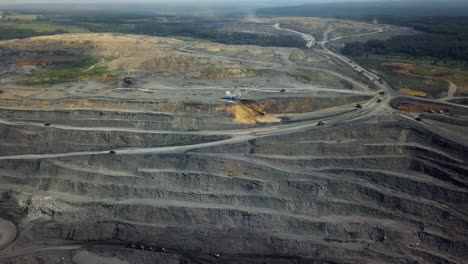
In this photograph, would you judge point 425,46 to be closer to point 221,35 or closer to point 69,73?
point 221,35

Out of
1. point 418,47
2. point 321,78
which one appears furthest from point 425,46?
point 321,78

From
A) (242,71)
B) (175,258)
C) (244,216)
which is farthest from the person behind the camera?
(242,71)

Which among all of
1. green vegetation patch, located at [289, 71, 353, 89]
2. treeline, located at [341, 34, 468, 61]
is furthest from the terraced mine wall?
treeline, located at [341, 34, 468, 61]

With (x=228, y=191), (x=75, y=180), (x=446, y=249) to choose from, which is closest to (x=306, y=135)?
(x=228, y=191)

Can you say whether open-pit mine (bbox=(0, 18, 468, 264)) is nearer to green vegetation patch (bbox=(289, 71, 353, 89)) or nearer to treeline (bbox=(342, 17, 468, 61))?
green vegetation patch (bbox=(289, 71, 353, 89))

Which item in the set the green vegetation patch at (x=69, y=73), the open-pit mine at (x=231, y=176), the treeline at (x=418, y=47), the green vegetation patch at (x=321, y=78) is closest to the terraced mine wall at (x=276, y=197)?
the open-pit mine at (x=231, y=176)

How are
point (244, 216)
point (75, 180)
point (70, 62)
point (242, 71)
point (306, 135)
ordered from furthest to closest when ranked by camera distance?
point (70, 62) < point (242, 71) < point (306, 135) < point (75, 180) < point (244, 216)

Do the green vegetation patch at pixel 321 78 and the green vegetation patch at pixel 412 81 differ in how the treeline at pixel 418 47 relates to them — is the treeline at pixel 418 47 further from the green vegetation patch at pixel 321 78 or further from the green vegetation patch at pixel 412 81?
the green vegetation patch at pixel 321 78

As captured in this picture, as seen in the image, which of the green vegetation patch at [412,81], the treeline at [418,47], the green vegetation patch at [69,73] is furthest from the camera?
the treeline at [418,47]

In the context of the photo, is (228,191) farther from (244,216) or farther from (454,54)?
(454,54)
